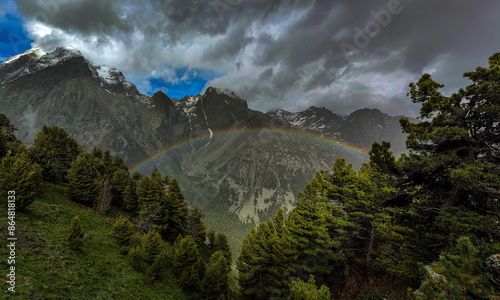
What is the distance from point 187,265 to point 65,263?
1694 centimetres

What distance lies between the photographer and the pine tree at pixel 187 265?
30219mm

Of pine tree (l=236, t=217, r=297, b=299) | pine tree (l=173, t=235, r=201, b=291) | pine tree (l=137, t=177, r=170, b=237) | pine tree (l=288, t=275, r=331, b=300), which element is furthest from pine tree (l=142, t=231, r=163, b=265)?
pine tree (l=288, t=275, r=331, b=300)

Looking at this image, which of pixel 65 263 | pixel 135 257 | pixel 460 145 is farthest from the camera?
pixel 135 257

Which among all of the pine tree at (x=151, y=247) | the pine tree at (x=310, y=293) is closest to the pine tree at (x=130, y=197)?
the pine tree at (x=151, y=247)

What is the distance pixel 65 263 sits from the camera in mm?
19328

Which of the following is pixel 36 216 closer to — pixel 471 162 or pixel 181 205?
pixel 181 205

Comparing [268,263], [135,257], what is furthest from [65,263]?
[268,263]

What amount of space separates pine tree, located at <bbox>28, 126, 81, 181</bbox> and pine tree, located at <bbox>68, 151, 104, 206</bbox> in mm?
5073

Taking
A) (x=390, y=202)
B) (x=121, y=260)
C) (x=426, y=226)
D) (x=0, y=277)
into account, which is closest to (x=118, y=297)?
(x=121, y=260)

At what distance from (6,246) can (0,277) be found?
15.5 feet

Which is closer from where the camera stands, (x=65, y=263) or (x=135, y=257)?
(x=65, y=263)

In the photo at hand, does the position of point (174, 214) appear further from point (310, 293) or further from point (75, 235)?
point (310, 293)

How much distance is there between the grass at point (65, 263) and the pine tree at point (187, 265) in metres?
1.43

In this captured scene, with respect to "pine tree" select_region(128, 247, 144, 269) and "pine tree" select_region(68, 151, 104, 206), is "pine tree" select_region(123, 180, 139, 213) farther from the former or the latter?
"pine tree" select_region(128, 247, 144, 269)
